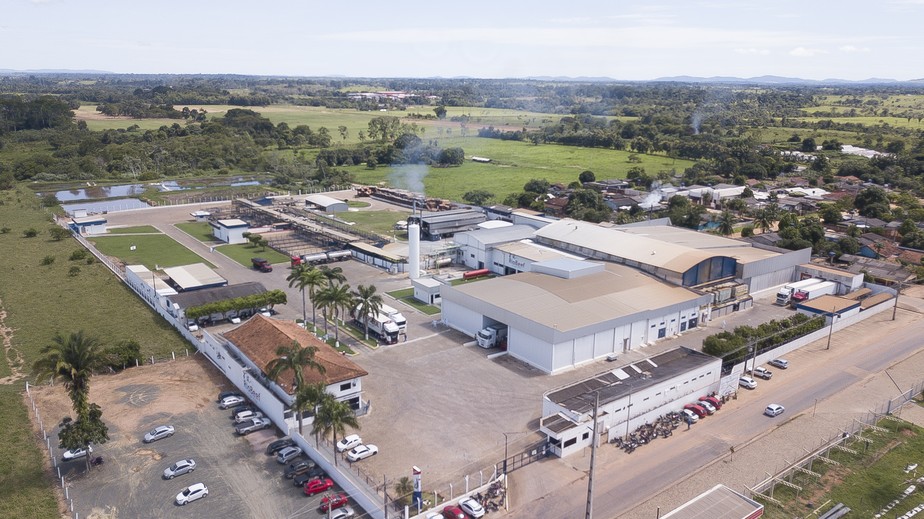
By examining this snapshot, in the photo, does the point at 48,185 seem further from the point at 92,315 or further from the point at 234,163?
the point at 92,315

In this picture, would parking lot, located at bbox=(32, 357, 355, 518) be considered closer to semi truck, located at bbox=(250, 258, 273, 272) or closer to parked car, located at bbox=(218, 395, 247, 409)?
parked car, located at bbox=(218, 395, 247, 409)

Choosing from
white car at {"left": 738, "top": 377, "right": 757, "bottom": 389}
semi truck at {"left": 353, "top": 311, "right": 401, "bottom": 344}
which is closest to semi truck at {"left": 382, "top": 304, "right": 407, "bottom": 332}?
semi truck at {"left": 353, "top": 311, "right": 401, "bottom": 344}

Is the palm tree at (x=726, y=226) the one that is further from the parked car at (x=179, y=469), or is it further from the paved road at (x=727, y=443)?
the parked car at (x=179, y=469)

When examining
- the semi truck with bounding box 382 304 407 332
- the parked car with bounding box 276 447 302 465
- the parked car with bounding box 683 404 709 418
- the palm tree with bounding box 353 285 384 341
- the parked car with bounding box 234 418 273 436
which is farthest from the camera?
the semi truck with bounding box 382 304 407 332

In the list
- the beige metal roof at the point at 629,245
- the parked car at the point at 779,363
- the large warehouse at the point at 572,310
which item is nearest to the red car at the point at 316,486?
the large warehouse at the point at 572,310

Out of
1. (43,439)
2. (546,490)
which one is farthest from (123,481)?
(546,490)

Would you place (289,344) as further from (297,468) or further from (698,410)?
(698,410)
